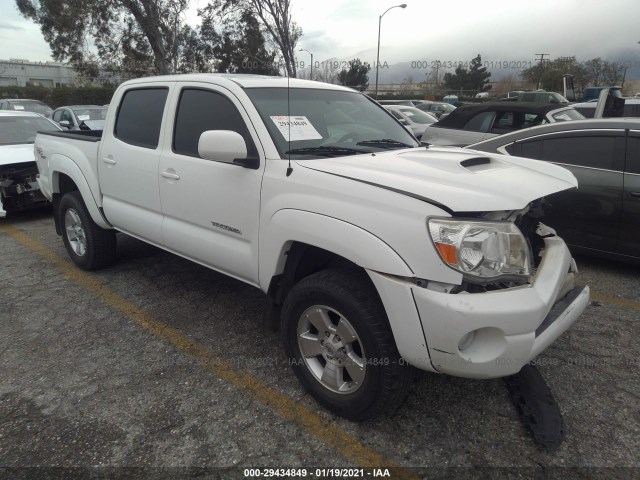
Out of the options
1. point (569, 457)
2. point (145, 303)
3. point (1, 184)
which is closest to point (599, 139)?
point (569, 457)

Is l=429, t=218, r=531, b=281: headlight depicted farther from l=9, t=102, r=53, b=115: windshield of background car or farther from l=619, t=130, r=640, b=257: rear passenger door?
l=9, t=102, r=53, b=115: windshield of background car

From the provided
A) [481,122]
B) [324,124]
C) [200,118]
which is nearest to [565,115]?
[481,122]

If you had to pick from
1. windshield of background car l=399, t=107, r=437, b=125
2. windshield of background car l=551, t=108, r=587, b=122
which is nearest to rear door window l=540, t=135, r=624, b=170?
windshield of background car l=551, t=108, r=587, b=122

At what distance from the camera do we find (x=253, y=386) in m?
2.90

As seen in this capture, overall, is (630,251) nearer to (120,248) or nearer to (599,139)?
A: (599,139)

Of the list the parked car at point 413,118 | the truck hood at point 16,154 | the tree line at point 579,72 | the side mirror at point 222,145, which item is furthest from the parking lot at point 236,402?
the tree line at point 579,72

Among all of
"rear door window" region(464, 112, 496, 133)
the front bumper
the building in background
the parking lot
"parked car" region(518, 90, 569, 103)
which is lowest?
the parking lot

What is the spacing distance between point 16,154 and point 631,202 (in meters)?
7.82

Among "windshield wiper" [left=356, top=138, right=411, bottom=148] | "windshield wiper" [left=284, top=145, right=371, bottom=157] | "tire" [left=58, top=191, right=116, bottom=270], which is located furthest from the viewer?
"tire" [left=58, top=191, right=116, bottom=270]

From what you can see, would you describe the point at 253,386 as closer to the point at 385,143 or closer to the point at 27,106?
the point at 385,143

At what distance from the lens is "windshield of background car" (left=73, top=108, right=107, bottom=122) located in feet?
40.6

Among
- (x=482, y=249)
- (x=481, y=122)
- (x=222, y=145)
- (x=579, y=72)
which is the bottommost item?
(x=482, y=249)

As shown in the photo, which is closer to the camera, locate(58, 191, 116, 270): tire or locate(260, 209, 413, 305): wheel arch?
locate(260, 209, 413, 305): wheel arch

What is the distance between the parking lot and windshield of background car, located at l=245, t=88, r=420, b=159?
1.46 metres
